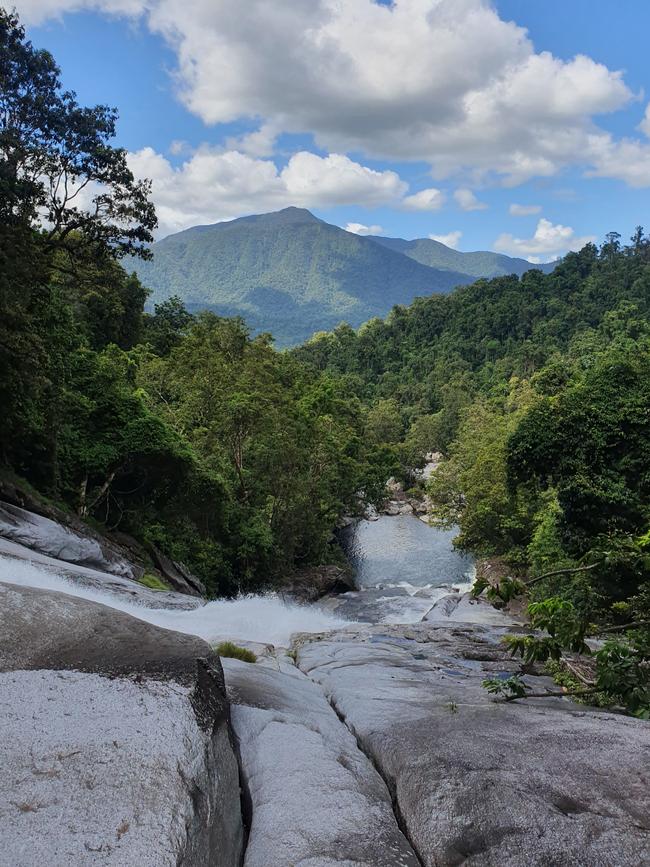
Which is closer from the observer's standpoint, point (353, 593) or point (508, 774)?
point (508, 774)

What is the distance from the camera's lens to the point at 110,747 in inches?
160

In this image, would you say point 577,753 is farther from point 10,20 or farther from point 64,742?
point 10,20

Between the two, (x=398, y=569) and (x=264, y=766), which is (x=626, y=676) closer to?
(x=264, y=766)

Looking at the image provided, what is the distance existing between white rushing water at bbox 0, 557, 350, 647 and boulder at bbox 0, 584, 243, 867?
280 centimetres

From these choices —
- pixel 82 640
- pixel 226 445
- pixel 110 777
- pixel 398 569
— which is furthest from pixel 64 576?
pixel 398 569

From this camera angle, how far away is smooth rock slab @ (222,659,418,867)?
13.0 ft

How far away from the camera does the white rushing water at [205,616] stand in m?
11.5

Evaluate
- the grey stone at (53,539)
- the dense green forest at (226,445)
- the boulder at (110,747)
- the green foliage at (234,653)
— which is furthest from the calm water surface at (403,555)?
the boulder at (110,747)

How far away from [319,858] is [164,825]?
1.09m

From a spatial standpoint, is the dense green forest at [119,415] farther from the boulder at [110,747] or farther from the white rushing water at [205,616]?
the boulder at [110,747]

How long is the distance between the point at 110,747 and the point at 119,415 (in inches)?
770

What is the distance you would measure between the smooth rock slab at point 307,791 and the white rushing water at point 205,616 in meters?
3.76

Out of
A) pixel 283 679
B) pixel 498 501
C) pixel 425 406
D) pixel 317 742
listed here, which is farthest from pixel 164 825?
pixel 425 406

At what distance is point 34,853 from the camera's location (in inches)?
122
